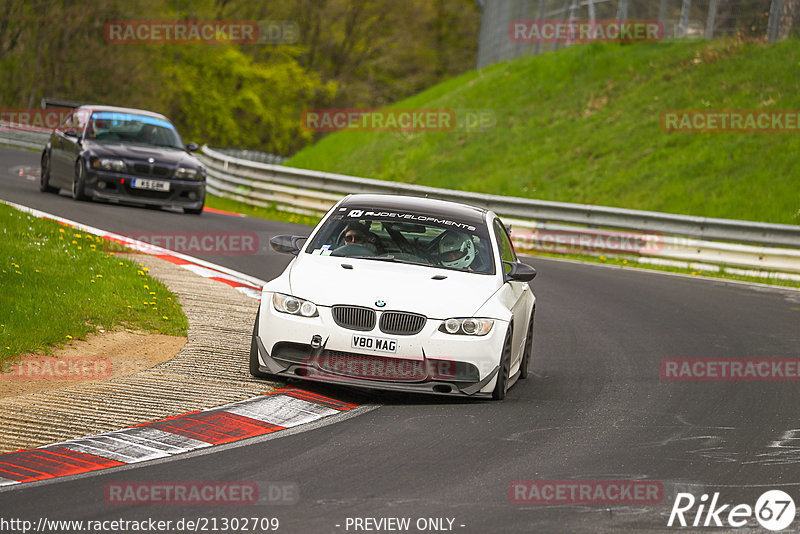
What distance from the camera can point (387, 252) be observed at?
934 centimetres

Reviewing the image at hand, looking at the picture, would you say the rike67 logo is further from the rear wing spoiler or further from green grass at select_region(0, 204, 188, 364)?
the rear wing spoiler

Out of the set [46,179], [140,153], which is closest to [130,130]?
[140,153]

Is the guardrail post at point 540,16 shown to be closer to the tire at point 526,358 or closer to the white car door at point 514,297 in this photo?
the white car door at point 514,297

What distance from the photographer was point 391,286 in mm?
8414

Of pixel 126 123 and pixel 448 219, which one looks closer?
pixel 448 219

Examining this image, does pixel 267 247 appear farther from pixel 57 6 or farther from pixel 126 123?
pixel 57 6

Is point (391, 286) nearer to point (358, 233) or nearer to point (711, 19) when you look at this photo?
point (358, 233)

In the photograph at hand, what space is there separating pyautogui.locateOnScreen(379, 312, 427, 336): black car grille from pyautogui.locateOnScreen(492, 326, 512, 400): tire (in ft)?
2.16

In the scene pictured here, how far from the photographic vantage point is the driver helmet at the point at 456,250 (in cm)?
927

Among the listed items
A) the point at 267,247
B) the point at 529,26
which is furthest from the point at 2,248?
the point at 529,26

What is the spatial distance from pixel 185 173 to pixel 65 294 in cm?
988

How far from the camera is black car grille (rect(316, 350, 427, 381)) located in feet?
26.7

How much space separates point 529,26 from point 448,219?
109 ft

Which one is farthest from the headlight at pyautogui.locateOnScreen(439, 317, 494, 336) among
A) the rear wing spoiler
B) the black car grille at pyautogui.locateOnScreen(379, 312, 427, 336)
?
the rear wing spoiler
